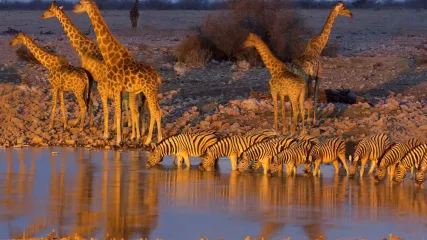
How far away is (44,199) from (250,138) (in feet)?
14.0

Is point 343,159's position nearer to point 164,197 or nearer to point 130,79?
point 164,197

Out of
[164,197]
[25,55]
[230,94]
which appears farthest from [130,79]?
[25,55]

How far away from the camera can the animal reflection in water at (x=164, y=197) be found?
10.8 meters

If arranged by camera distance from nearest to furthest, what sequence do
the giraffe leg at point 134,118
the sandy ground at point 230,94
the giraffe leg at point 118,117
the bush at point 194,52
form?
the giraffe leg at point 118,117 < the giraffe leg at point 134,118 < the sandy ground at point 230,94 < the bush at point 194,52

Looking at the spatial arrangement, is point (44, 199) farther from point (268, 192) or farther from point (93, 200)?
point (268, 192)

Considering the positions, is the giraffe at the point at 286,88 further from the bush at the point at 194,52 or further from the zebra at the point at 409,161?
the bush at the point at 194,52

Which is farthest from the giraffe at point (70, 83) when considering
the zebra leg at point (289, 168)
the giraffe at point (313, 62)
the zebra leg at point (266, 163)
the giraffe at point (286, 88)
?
the zebra leg at point (289, 168)

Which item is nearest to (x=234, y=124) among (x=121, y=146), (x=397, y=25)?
(x=121, y=146)

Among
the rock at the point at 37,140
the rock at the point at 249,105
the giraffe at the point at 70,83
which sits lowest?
the rock at the point at 37,140

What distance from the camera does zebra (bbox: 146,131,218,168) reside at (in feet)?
50.4

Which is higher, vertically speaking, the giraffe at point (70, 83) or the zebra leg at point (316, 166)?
the giraffe at point (70, 83)

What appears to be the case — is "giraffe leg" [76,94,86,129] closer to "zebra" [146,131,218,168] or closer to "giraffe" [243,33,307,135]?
"giraffe" [243,33,307,135]

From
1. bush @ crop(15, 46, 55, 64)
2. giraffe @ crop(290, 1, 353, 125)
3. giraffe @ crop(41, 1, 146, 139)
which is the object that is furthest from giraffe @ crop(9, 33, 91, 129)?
bush @ crop(15, 46, 55, 64)

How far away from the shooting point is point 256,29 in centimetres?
3247
